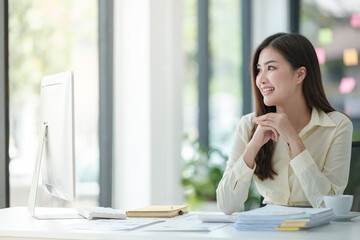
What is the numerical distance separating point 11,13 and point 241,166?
1709 millimetres

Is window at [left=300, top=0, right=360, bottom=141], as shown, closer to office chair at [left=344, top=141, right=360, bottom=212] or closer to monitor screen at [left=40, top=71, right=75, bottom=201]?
office chair at [left=344, top=141, right=360, bottom=212]

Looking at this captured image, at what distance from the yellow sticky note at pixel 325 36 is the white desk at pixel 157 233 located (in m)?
3.34

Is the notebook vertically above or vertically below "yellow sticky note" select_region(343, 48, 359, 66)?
below

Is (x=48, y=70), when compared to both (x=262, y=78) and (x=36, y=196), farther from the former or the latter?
(x=262, y=78)

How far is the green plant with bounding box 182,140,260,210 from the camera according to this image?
5.23 m

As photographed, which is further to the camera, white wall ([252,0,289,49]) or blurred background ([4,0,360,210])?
white wall ([252,0,289,49])

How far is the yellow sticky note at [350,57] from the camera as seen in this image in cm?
509

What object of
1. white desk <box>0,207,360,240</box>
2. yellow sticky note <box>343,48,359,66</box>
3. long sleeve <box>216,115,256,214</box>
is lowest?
white desk <box>0,207,360,240</box>

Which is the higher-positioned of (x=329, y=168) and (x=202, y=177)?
(x=329, y=168)

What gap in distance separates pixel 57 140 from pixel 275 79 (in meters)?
0.92

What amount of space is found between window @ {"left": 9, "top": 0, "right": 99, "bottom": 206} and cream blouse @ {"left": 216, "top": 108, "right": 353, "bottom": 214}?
4.71ft

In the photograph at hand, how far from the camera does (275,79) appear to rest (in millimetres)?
2607

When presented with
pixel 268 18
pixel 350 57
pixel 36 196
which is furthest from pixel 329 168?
pixel 268 18

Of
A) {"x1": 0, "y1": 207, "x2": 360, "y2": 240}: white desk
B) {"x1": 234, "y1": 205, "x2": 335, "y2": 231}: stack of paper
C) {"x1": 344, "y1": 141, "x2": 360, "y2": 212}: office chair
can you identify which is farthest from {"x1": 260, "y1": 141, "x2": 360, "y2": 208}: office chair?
{"x1": 234, "y1": 205, "x2": 335, "y2": 231}: stack of paper
